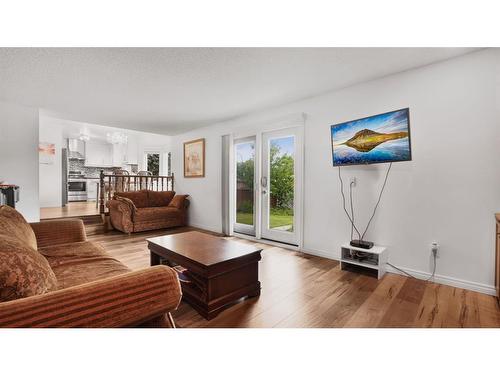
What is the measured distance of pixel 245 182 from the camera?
4.45 metres

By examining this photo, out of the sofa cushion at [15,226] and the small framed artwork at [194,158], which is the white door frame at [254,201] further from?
the sofa cushion at [15,226]

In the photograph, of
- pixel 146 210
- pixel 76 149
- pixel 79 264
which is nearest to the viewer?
pixel 79 264

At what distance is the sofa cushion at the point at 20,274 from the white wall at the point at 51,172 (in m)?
7.82

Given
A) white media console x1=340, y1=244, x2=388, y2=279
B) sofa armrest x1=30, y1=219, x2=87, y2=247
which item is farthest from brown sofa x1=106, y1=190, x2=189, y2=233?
white media console x1=340, y1=244, x2=388, y2=279

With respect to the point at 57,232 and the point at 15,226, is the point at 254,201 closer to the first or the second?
the point at 57,232

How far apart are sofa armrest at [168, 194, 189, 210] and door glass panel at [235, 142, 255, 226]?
1.46m

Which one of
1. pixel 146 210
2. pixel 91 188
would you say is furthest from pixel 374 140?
pixel 91 188

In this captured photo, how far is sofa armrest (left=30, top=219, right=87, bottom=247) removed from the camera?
6.98 ft

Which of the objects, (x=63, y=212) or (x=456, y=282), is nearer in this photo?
(x=456, y=282)

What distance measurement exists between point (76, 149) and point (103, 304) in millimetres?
9698

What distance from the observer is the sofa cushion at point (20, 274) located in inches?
31.8

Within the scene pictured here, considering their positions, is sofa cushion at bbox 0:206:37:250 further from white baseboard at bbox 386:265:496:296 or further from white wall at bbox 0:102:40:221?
white baseboard at bbox 386:265:496:296
